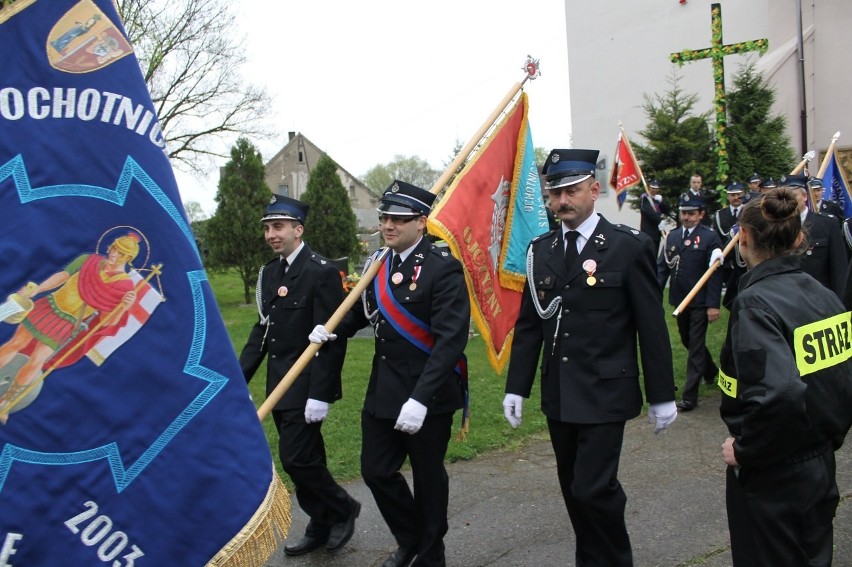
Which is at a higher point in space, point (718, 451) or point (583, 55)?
point (583, 55)

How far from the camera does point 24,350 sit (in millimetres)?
2230

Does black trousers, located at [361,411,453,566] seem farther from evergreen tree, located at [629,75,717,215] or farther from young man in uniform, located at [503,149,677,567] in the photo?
evergreen tree, located at [629,75,717,215]

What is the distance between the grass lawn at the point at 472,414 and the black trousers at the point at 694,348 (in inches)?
25.2

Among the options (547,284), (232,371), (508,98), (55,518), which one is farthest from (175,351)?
(508,98)

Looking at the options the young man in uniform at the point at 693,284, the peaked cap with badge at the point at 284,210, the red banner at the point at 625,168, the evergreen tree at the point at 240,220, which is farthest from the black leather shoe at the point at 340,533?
the evergreen tree at the point at 240,220

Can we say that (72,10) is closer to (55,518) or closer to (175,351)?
(175,351)

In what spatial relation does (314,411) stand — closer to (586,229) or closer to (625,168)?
(586,229)

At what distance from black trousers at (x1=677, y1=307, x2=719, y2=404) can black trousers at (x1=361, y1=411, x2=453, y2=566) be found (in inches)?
159

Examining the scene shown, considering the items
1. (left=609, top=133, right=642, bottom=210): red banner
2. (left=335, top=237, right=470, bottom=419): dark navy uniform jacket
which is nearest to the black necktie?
(left=335, top=237, right=470, bottom=419): dark navy uniform jacket

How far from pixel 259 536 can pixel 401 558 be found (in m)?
1.88

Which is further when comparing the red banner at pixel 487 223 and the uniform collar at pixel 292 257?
the uniform collar at pixel 292 257

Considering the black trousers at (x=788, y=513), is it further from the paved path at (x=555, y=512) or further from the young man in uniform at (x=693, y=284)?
the young man in uniform at (x=693, y=284)

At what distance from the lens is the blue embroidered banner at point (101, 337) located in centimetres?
223

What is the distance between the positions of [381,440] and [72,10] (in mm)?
2634
